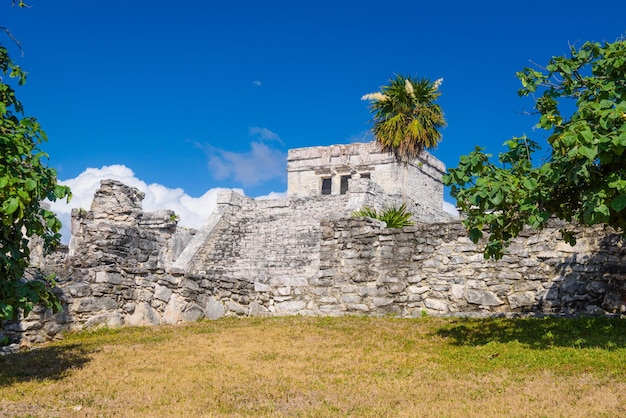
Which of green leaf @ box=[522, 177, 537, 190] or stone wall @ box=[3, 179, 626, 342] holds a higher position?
green leaf @ box=[522, 177, 537, 190]

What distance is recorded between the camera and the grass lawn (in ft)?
21.6

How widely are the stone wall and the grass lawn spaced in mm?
950

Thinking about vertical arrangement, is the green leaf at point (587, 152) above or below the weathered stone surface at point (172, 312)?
above

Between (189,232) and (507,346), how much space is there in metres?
21.0

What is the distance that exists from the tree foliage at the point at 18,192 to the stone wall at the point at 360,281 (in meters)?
3.88

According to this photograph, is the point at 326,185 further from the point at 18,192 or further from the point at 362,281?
the point at 18,192

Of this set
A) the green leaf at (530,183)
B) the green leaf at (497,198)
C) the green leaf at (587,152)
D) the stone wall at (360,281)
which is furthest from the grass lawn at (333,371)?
the green leaf at (587,152)

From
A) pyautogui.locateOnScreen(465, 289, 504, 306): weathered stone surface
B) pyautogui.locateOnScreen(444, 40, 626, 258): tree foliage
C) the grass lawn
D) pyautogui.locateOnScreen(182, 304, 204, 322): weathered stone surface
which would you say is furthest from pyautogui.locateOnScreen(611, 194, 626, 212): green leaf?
pyautogui.locateOnScreen(182, 304, 204, 322): weathered stone surface

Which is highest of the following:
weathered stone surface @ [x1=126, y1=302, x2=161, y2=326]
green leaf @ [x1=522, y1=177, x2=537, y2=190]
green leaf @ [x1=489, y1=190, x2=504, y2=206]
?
green leaf @ [x1=522, y1=177, x2=537, y2=190]

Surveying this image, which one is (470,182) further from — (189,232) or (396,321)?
(189,232)

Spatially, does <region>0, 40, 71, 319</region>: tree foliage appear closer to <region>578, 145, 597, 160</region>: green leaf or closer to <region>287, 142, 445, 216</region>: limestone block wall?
<region>578, 145, 597, 160</region>: green leaf

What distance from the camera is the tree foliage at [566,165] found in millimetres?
7051

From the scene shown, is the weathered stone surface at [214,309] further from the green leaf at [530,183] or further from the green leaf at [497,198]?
the green leaf at [530,183]

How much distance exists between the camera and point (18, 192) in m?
6.45
